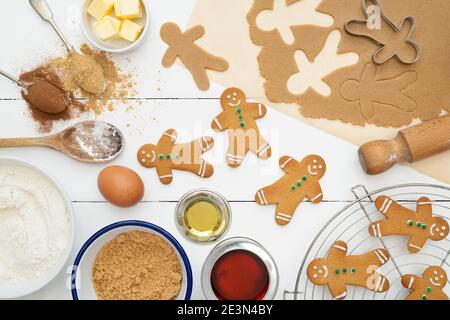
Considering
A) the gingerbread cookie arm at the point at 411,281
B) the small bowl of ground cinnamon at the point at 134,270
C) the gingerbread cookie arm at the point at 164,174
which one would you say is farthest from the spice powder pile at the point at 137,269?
the gingerbread cookie arm at the point at 411,281

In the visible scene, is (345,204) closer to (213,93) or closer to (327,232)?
(327,232)

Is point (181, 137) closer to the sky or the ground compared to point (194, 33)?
closer to the ground

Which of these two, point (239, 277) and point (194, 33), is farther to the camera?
point (194, 33)

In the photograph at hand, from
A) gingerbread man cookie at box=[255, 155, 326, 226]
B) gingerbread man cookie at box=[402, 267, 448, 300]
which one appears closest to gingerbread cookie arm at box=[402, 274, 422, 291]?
gingerbread man cookie at box=[402, 267, 448, 300]

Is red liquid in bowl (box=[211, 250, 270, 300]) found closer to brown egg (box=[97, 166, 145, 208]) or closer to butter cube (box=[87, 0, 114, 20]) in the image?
brown egg (box=[97, 166, 145, 208])

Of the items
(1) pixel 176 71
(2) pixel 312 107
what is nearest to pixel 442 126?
(2) pixel 312 107

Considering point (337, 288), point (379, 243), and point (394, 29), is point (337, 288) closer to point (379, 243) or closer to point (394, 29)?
point (379, 243)

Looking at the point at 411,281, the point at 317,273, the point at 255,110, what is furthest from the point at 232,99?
the point at 411,281

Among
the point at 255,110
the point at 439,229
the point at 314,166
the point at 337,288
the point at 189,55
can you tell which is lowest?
the point at 337,288
